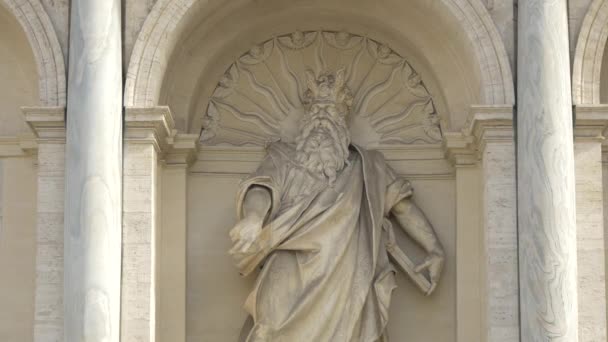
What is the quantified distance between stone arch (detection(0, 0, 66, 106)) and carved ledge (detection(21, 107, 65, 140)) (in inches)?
4.7

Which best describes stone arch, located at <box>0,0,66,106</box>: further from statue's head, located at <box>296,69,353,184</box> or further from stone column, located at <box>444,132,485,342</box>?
stone column, located at <box>444,132,485,342</box>

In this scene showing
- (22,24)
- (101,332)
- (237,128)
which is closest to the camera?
(101,332)

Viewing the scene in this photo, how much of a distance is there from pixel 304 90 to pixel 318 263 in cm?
211

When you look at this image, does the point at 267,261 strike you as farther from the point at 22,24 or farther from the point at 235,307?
the point at 22,24

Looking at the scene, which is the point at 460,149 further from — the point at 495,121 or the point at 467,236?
the point at 495,121

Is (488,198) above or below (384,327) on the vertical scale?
above

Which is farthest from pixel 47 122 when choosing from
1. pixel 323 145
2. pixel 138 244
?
pixel 323 145

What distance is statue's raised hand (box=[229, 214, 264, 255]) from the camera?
15.8 m

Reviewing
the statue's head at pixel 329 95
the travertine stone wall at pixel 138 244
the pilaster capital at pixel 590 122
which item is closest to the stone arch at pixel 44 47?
the travertine stone wall at pixel 138 244

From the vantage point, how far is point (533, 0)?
15.2 meters

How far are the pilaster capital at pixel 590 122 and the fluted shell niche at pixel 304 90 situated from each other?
199 centimetres

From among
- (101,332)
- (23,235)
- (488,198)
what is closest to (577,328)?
(488,198)

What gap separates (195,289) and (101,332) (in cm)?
212

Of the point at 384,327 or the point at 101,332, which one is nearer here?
the point at 101,332
